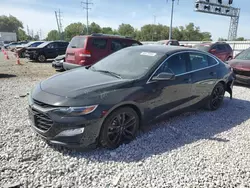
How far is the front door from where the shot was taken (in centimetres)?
349

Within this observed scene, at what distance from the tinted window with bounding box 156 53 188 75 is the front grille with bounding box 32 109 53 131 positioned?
1932 millimetres

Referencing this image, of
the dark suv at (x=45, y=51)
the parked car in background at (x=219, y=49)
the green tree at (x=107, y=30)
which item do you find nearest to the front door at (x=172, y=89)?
the parked car in background at (x=219, y=49)

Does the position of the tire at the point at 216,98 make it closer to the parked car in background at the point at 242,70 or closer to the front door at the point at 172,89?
the front door at the point at 172,89

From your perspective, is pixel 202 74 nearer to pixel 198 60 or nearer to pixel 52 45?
pixel 198 60

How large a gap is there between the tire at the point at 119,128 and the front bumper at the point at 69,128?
0.16m

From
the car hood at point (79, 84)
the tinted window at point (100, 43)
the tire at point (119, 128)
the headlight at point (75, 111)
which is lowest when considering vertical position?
the tire at point (119, 128)

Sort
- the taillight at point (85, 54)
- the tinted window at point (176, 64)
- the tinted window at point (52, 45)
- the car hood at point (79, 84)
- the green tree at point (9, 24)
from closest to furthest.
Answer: the car hood at point (79, 84) < the tinted window at point (176, 64) < the taillight at point (85, 54) < the tinted window at point (52, 45) < the green tree at point (9, 24)

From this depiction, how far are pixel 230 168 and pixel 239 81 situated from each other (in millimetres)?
5879

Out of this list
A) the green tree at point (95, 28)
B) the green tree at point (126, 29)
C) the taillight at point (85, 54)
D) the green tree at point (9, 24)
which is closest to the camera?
the taillight at point (85, 54)

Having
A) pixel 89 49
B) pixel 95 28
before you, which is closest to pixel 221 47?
pixel 89 49

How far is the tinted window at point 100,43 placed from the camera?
816 centimetres

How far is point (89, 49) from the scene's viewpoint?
793 cm

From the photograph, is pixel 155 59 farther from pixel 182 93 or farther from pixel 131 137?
pixel 131 137

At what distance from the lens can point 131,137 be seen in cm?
336
